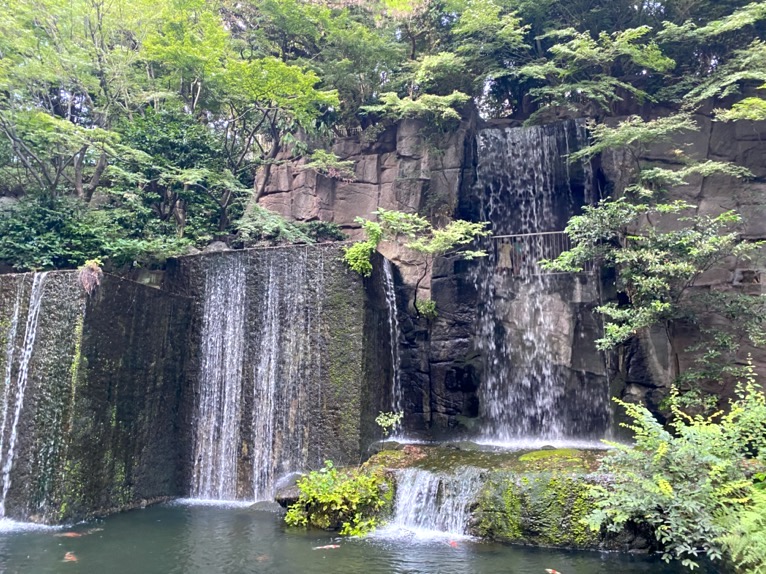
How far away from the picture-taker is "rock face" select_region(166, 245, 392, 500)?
1047cm

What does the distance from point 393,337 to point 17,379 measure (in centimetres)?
727

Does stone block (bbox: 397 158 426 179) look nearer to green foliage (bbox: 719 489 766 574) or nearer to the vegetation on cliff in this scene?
the vegetation on cliff

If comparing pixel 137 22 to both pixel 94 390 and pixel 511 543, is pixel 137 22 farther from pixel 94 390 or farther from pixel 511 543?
pixel 511 543

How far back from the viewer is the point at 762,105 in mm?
11312

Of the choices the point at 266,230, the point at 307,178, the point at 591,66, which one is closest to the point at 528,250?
the point at 591,66

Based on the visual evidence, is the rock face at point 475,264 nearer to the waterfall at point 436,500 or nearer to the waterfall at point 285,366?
the waterfall at point 285,366

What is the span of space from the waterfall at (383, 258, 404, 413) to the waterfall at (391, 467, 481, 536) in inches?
143

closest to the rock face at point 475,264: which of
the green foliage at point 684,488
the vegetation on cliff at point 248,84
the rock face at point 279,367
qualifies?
the vegetation on cliff at point 248,84

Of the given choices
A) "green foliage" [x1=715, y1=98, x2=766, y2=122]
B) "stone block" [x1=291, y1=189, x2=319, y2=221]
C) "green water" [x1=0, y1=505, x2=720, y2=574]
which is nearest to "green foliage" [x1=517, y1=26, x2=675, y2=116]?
"green foliage" [x1=715, y1=98, x2=766, y2=122]

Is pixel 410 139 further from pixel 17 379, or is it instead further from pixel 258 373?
pixel 17 379

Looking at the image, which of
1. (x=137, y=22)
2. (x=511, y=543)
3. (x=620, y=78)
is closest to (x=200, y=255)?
(x=137, y=22)

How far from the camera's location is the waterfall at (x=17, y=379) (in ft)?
29.9

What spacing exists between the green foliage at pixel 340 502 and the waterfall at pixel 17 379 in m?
4.67

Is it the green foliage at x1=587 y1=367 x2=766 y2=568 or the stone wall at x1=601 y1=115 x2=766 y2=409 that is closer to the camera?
the green foliage at x1=587 y1=367 x2=766 y2=568
